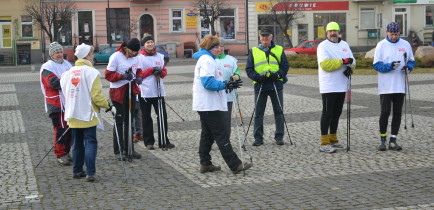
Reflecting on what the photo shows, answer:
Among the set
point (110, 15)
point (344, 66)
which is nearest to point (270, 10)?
point (110, 15)

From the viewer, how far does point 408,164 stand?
955cm

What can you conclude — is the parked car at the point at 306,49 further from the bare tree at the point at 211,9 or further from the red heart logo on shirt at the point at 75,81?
the red heart logo on shirt at the point at 75,81

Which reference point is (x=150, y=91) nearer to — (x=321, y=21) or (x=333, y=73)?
(x=333, y=73)

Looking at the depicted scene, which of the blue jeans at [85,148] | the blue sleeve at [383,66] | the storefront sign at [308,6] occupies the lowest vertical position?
the blue jeans at [85,148]

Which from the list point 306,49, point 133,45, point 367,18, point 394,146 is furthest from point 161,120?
point 367,18

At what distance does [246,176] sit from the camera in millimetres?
9016

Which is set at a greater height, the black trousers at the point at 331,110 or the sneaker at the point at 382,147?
the black trousers at the point at 331,110

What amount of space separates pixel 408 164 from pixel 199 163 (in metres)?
2.77

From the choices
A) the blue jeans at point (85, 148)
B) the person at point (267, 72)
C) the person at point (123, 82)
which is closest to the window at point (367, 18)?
the person at point (267, 72)

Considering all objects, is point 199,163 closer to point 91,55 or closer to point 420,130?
point 91,55

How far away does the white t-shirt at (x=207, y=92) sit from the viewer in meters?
8.98

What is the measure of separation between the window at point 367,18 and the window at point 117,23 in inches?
734

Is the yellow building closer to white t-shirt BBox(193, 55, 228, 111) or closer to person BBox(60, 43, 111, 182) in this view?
person BBox(60, 43, 111, 182)

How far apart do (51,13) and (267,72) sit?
131 ft
